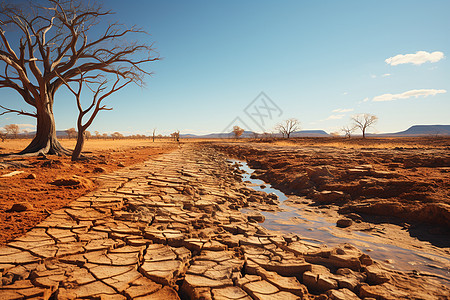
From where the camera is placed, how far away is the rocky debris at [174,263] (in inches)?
69.8

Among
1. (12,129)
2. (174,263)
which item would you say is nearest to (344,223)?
(174,263)

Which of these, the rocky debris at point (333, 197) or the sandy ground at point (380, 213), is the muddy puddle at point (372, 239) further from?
the rocky debris at point (333, 197)

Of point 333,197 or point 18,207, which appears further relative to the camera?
point 333,197

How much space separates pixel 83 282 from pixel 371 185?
5.91 m

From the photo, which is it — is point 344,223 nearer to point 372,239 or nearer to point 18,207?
point 372,239

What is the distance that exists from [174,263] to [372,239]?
292 centimetres

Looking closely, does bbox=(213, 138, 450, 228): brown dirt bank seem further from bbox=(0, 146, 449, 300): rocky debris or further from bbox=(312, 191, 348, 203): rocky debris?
bbox=(0, 146, 449, 300): rocky debris

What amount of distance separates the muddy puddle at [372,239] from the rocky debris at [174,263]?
0.46 meters

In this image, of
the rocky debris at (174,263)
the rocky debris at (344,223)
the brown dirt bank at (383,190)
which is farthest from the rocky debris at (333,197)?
the rocky debris at (174,263)

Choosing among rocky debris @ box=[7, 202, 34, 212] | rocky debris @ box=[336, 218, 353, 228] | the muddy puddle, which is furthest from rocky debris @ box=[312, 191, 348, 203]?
rocky debris @ box=[7, 202, 34, 212]

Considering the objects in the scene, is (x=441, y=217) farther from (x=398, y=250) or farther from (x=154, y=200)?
(x=154, y=200)

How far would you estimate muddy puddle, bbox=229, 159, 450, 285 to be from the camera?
254 centimetres

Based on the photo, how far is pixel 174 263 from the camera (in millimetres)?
2143

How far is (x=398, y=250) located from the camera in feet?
9.54
